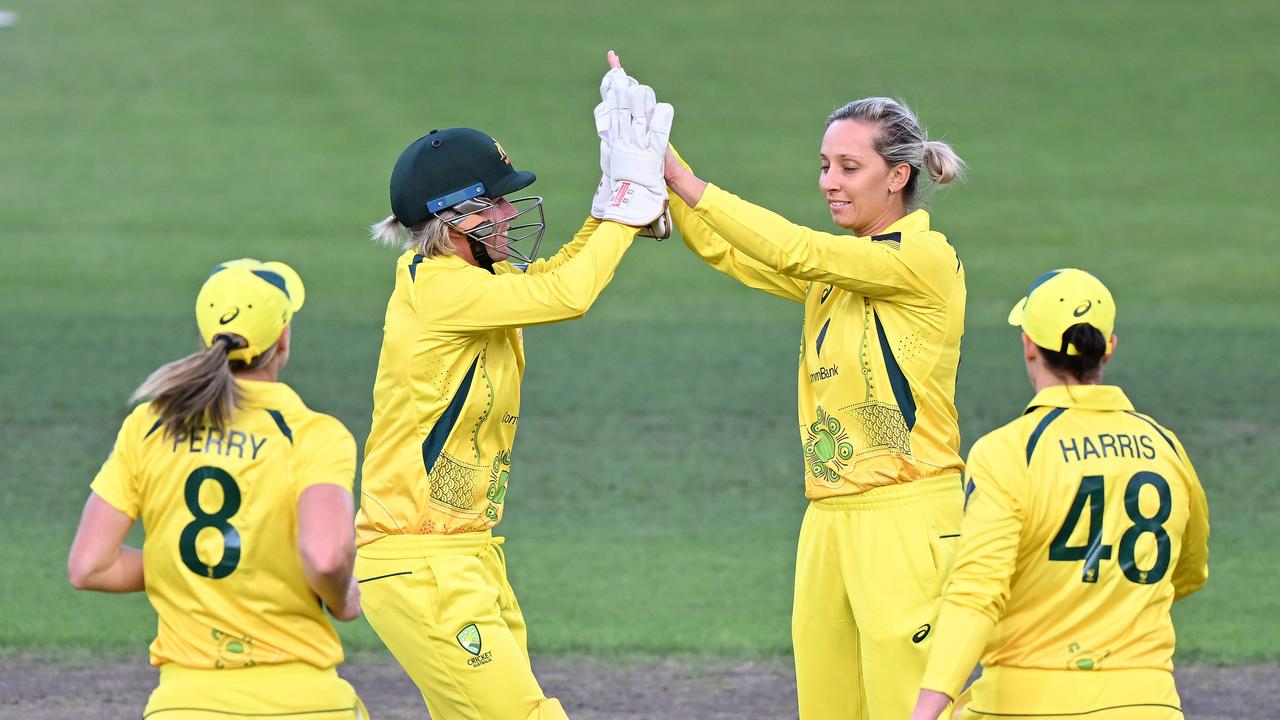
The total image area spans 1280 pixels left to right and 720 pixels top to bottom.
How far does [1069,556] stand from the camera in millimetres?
4547

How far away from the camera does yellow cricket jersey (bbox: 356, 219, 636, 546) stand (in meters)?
5.21

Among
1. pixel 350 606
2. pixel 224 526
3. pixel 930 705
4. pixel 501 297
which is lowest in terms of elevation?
pixel 930 705

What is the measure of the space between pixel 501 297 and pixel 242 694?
55.2 inches

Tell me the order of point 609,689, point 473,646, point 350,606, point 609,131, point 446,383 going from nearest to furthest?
point 350,606, point 473,646, point 446,383, point 609,131, point 609,689

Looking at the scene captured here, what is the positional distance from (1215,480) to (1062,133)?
1514cm

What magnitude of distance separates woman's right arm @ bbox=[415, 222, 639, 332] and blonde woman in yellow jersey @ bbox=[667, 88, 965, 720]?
565 mm

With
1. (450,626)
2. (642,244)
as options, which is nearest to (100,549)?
(450,626)

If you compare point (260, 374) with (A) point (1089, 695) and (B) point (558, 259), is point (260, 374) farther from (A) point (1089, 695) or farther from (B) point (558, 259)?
(A) point (1089, 695)

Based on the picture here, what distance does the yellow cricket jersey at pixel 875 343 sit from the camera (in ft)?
17.8

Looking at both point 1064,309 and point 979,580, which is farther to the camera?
point 1064,309

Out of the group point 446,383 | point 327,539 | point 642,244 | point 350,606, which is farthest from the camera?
point 642,244

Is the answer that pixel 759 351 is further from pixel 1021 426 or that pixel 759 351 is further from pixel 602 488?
pixel 1021 426

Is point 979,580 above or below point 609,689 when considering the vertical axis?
above

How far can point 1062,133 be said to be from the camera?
86.2 ft
